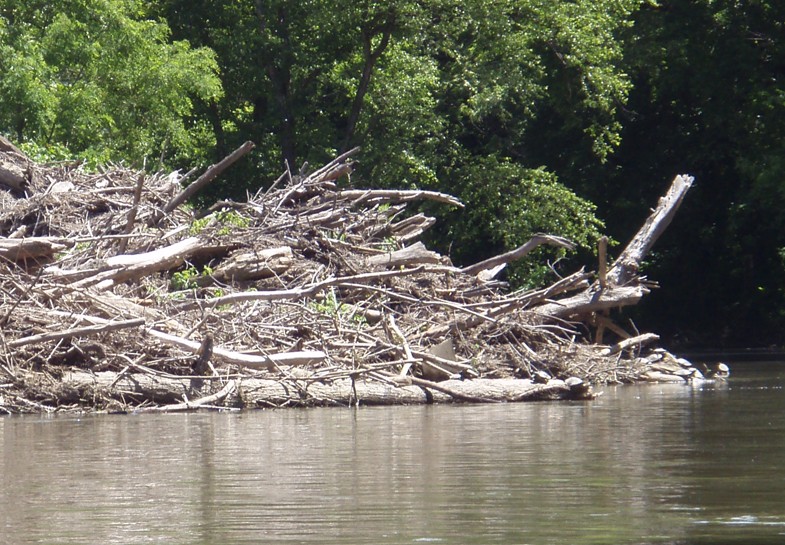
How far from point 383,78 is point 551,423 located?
61.1 ft

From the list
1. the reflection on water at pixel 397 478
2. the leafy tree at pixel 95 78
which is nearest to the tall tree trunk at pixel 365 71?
the leafy tree at pixel 95 78

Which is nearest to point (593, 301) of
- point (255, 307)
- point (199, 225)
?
point (199, 225)

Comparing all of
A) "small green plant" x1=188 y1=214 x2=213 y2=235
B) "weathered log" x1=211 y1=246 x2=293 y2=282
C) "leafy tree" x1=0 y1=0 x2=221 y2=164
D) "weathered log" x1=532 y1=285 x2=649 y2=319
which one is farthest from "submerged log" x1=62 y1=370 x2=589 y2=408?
"leafy tree" x1=0 y1=0 x2=221 y2=164

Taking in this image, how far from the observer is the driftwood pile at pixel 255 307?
1444 centimetres

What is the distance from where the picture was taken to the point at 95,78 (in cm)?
2767

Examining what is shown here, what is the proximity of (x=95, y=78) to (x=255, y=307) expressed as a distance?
13.1 m

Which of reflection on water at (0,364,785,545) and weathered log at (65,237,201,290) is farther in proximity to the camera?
weathered log at (65,237,201,290)

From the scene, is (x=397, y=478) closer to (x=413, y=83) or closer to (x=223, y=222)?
(x=223, y=222)

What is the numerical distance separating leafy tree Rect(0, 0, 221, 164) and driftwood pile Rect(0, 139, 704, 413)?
441cm

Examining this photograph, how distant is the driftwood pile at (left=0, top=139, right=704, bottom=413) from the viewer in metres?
14.4

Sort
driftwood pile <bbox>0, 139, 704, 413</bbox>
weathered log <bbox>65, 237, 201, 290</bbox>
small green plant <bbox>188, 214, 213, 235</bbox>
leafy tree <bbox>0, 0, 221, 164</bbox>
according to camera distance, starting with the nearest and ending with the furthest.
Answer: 1. driftwood pile <bbox>0, 139, 704, 413</bbox>
2. weathered log <bbox>65, 237, 201, 290</bbox>
3. small green plant <bbox>188, 214, 213, 235</bbox>
4. leafy tree <bbox>0, 0, 221, 164</bbox>

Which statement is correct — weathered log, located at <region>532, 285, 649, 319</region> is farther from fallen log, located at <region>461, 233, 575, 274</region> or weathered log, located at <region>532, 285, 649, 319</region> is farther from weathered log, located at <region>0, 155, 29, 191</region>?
weathered log, located at <region>0, 155, 29, 191</region>

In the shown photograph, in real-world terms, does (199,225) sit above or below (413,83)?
below

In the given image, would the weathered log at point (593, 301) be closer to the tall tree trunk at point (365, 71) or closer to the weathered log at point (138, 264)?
the weathered log at point (138, 264)
